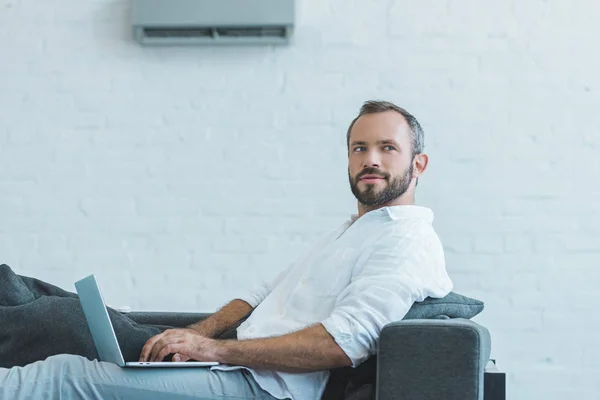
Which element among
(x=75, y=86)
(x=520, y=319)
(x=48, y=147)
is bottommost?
(x=520, y=319)

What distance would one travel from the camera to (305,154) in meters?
3.13

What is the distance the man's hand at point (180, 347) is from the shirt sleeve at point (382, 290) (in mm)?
290

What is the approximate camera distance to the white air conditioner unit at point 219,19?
310 centimetres

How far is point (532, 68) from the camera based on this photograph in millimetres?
3129

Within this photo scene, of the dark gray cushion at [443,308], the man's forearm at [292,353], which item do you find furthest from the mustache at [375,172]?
the man's forearm at [292,353]

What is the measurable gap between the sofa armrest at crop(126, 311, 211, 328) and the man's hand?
523 millimetres

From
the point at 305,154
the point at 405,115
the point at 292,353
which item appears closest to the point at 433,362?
the point at 292,353

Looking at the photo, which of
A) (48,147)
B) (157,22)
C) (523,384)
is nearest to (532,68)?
(523,384)

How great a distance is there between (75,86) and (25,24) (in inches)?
12.9

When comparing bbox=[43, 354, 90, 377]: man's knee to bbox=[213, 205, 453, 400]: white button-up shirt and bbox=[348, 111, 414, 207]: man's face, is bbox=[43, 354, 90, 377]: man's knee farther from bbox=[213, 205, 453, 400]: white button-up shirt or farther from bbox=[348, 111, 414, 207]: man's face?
bbox=[348, 111, 414, 207]: man's face

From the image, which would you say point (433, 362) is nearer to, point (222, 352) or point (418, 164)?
point (222, 352)

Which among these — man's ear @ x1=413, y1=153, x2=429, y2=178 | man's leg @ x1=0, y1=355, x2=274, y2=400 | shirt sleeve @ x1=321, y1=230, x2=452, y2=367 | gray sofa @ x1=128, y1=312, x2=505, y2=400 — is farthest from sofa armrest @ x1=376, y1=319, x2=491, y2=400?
man's ear @ x1=413, y1=153, x2=429, y2=178

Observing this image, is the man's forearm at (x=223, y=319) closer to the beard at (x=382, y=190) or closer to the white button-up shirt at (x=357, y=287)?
the white button-up shirt at (x=357, y=287)

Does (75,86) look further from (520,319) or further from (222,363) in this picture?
(520,319)
